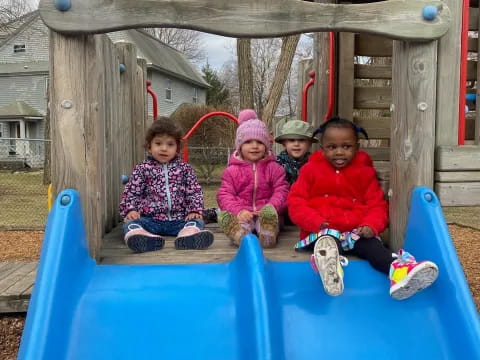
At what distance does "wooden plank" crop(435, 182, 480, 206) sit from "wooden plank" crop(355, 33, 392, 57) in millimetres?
2797

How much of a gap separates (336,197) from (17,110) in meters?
26.6

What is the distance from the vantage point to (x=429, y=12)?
8.16 feet

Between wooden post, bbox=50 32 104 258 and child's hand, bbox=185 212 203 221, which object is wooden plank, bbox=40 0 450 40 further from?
child's hand, bbox=185 212 203 221

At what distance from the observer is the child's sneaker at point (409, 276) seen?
219 centimetres

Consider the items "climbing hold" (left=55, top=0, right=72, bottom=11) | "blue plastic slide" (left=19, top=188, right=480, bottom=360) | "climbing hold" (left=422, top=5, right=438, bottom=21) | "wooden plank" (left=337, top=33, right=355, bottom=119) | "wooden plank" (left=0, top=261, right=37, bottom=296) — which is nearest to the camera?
"blue plastic slide" (left=19, top=188, right=480, bottom=360)

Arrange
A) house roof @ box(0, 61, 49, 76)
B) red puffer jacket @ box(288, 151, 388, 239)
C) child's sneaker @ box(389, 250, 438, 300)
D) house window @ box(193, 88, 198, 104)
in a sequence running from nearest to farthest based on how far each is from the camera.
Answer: child's sneaker @ box(389, 250, 438, 300), red puffer jacket @ box(288, 151, 388, 239), house roof @ box(0, 61, 49, 76), house window @ box(193, 88, 198, 104)

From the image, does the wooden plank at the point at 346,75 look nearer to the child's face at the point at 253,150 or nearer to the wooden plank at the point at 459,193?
the child's face at the point at 253,150

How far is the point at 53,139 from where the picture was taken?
8.13 feet

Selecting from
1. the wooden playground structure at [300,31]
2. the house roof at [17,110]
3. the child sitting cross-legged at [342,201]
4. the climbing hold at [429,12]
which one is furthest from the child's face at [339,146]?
the house roof at [17,110]

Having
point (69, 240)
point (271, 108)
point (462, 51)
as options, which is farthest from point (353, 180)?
point (271, 108)

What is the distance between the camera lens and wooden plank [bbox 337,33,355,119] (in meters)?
4.92

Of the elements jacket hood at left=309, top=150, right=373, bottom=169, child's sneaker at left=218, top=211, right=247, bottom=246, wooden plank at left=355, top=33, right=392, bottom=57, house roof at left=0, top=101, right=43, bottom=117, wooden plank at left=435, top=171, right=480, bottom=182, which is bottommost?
child's sneaker at left=218, top=211, right=247, bottom=246

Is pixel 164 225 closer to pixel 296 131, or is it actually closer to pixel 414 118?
pixel 296 131

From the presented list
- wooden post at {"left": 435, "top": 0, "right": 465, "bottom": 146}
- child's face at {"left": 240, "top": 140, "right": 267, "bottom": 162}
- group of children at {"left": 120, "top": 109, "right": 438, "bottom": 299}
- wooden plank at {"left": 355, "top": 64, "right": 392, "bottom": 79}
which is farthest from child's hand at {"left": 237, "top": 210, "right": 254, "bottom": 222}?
wooden plank at {"left": 355, "top": 64, "right": 392, "bottom": 79}
